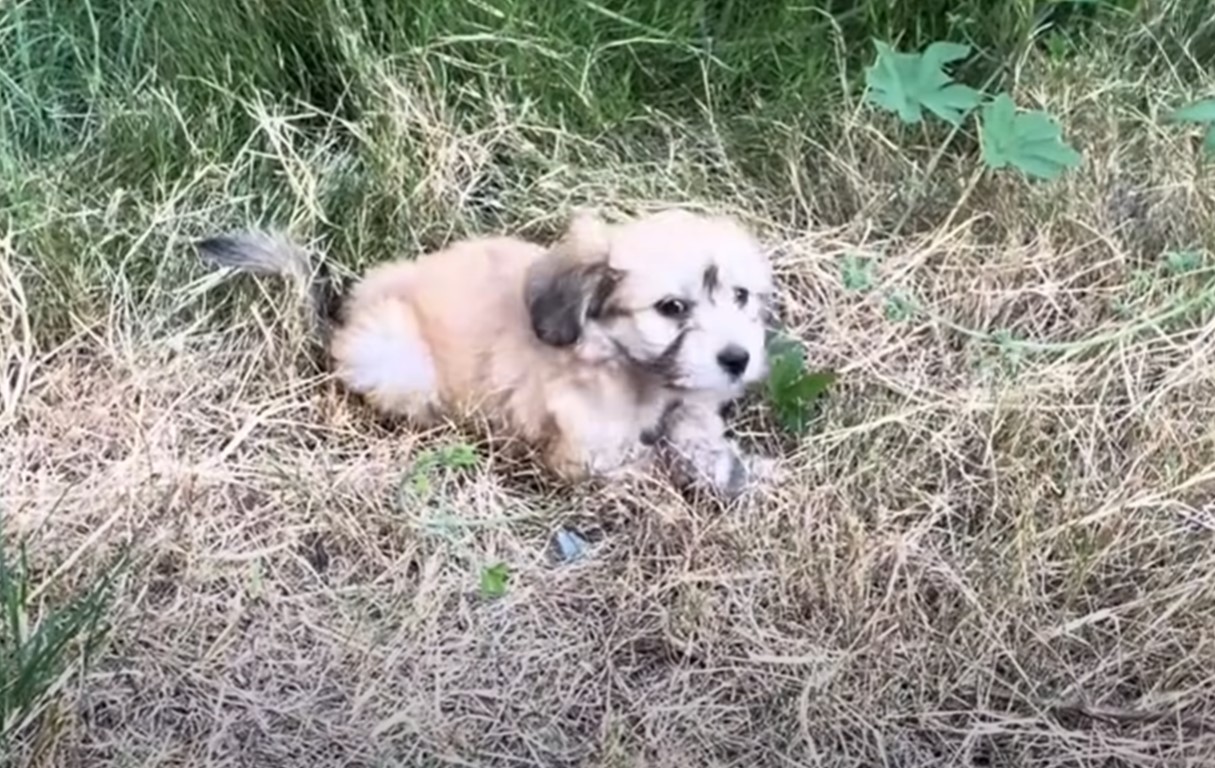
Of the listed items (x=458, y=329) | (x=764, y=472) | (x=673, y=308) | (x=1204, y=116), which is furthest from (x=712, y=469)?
(x=1204, y=116)

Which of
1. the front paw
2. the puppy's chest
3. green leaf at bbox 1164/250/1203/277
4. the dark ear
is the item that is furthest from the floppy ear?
green leaf at bbox 1164/250/1203/277

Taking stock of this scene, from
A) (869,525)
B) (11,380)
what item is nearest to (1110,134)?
(869,525)

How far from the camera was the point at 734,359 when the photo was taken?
7.66 ft

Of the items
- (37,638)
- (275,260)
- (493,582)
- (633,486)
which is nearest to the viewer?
(37,638)

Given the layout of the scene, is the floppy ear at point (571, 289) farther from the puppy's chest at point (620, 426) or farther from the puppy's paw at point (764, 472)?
the puppy's paw at point (764, 472)

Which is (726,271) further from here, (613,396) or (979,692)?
(979,692)

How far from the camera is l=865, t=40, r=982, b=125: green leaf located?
262 cm

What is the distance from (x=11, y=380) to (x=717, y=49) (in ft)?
3.59

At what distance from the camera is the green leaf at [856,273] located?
2.65 m

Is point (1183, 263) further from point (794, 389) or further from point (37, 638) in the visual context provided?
point (37, 638)

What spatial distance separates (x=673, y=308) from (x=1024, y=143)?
1.97 ft

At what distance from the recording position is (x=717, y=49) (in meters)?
2.89

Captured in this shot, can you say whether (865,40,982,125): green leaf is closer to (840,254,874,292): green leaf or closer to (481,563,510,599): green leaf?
(840,254,874,292): green leaf

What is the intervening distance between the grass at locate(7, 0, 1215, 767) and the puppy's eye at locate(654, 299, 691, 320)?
228 mm
